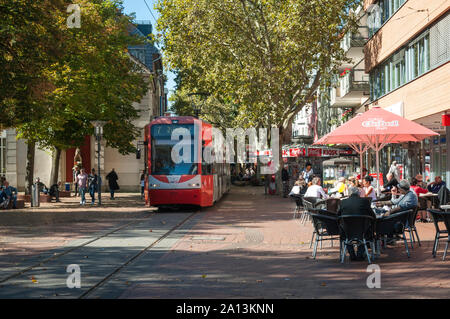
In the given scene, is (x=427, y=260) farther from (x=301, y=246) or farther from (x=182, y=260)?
(x=182, y=260)

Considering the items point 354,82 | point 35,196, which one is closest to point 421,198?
point 35,196

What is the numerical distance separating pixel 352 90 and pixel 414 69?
1399cm

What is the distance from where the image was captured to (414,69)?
24.6 metres

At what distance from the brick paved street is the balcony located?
21263mm

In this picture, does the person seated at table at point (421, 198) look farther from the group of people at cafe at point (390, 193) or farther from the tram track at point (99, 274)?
the tram track at point (99, 274)

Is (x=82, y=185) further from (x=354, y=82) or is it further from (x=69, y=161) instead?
(x=354, y=82)

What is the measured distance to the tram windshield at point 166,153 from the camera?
24.0 meters

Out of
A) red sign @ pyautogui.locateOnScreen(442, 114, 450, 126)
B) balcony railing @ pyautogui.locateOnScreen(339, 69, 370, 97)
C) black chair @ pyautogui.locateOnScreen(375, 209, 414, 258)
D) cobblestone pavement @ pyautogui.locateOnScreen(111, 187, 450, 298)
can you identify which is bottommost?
cobblestone pavement @ pyautogui.locateOnScreen(111, 187, 450, 298)

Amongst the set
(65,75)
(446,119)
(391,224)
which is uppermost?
(65,75)

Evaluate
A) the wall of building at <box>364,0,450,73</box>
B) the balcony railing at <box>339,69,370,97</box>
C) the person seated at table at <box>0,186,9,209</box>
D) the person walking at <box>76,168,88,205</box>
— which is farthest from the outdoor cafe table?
the balcony railing at <box>339,69,370,97</box>

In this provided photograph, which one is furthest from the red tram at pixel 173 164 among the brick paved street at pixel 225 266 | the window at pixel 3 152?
the window at pixel 3 152

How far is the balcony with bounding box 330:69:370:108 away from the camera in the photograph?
126ft

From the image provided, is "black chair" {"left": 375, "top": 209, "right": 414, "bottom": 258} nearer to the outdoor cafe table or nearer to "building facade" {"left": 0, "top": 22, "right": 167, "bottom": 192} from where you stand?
the outdoor cafe table
